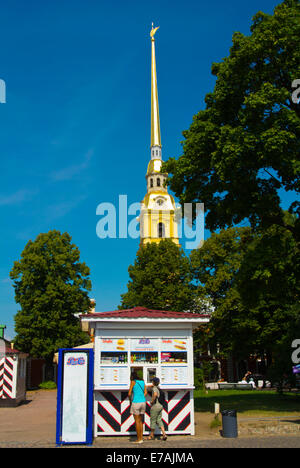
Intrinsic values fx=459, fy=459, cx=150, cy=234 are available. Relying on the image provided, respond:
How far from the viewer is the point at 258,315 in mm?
40125

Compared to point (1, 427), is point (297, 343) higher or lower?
higher

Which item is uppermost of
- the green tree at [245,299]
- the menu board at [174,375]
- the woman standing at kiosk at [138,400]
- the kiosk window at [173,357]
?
the green tree at [245,299]

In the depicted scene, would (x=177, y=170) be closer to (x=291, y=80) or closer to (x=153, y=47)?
(x=291, y=80)

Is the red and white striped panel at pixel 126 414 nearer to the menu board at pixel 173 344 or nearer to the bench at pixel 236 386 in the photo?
the menu board at pixel 173 344

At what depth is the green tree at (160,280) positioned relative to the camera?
45875 millimetres

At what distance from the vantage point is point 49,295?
42.2 m

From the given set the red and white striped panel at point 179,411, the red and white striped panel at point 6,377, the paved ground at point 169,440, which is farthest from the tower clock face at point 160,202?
the red and white striped panel at point 179,411

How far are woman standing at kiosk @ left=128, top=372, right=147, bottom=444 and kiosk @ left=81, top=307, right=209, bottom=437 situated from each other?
70 centimetres

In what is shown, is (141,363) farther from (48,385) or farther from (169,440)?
(48,385)

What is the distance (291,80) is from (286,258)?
6662 millimetres

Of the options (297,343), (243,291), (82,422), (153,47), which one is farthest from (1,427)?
(153,47)

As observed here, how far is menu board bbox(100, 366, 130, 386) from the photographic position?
12.5 m

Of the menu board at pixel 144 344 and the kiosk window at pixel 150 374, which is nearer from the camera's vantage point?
the kiosk window at pixel 150 374

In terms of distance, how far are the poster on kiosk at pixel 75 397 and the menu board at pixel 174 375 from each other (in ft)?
6.99
